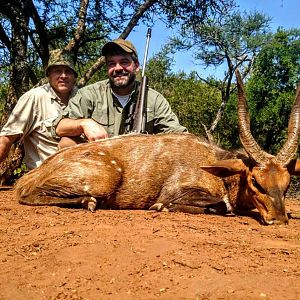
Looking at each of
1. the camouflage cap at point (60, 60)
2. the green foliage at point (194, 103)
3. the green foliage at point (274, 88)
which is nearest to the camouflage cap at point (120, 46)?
the camouflage cap at point (60, 60)

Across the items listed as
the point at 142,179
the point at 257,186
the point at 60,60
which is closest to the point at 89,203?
the point at 142,179

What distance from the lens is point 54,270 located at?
2.94m

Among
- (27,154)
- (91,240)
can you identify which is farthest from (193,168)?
(27,154)

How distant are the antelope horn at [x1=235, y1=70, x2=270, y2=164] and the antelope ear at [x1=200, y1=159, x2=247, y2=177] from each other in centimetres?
17

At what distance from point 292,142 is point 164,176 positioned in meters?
1.33

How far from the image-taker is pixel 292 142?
16.6 ft

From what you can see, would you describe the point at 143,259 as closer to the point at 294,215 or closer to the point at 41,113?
the point at 294,215

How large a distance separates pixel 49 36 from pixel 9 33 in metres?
A: 0.78

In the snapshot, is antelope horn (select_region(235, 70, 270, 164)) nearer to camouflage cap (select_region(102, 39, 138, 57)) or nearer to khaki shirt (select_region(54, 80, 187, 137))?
khaki shirt (select_region(54, 80, 187, 137))

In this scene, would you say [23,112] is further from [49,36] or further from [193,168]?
[49,36]

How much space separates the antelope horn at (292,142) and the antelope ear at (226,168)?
39 centimetres

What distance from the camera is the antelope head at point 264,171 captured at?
15.4 ft

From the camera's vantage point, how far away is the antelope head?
468 centimetres

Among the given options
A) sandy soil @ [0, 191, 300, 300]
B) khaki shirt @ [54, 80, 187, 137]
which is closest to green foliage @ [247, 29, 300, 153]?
khaki shirt @ [54, 80, 187, 137]
